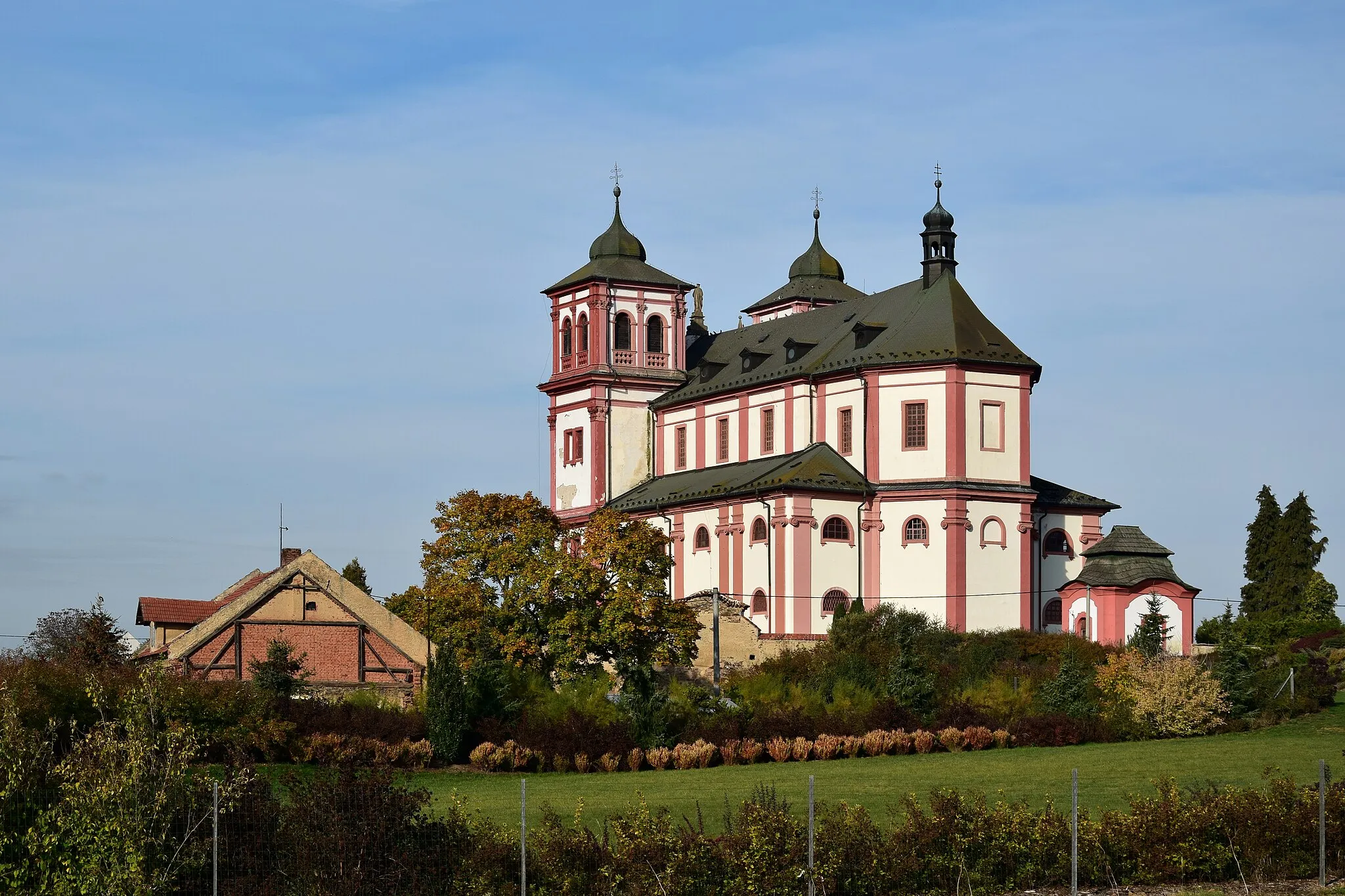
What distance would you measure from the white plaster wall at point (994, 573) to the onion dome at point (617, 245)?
20196 millimetres

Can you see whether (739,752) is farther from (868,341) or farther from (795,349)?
(795,349)

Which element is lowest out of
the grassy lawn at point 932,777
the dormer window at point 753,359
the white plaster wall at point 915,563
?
the grassy lawn at point 932,777

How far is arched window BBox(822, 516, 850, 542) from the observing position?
6353 centimetres

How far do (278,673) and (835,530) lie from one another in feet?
76.2

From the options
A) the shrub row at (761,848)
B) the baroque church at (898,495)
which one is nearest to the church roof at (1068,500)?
the baroque church at (898,495)

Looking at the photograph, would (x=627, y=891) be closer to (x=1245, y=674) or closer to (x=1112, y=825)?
(x=1112, y=825)

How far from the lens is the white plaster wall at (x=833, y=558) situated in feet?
207

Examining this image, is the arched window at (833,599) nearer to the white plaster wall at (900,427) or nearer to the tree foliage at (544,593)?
the white plaster wall at (900,427)

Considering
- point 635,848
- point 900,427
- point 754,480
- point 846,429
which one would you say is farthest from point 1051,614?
point 635,848

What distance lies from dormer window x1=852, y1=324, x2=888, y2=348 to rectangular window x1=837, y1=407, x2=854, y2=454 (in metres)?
2.25

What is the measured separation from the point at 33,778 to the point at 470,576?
3193 centimetres

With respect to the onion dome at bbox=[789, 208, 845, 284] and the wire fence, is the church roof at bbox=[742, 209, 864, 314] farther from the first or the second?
the wire fence

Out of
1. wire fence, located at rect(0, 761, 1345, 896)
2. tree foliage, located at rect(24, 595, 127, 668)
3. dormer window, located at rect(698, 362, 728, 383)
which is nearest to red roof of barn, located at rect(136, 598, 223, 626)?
tree foliage, located at rect(24, 595, 127, 668)

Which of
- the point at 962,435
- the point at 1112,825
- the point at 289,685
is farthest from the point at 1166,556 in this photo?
the point at 1112,825
